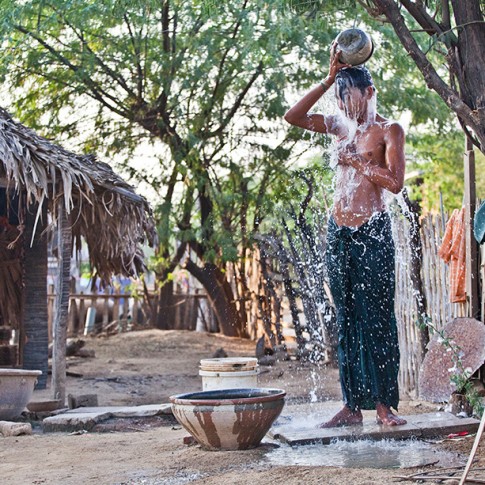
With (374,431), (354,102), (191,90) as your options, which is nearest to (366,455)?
(374,431)

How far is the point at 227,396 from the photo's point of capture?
16.4 ft

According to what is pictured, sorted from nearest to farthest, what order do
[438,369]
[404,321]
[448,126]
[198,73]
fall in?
[438,369], [404,321], [198,73], [448,126]

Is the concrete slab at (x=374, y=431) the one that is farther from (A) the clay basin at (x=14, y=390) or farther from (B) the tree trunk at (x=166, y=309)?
(B) the tree trunk at (x=166, y=309)

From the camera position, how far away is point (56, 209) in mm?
8336

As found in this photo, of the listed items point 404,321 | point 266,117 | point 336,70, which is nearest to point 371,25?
point 266,117

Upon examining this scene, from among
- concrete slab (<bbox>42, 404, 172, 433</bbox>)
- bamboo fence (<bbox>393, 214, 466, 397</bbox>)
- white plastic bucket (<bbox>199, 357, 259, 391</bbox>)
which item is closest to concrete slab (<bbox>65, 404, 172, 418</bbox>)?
concrete slab (<bbox>42, 404, 172, 433</bbox>)

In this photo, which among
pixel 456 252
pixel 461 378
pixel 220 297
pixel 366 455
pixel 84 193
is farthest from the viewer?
pixel 220 297

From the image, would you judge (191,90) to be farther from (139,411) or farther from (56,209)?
(139,411)

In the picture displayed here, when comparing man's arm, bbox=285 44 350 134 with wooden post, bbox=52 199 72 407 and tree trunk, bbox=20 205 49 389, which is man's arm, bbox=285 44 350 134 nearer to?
wooden post, bbox=52 199 72 407

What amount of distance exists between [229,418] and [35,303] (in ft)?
19.5

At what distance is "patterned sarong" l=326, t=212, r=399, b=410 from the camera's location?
4934mm

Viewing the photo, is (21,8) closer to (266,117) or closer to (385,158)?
(266,117)

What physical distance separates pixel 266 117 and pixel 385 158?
29.9 ft

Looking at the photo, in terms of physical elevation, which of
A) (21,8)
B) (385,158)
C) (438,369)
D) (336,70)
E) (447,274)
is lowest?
(438,369)
